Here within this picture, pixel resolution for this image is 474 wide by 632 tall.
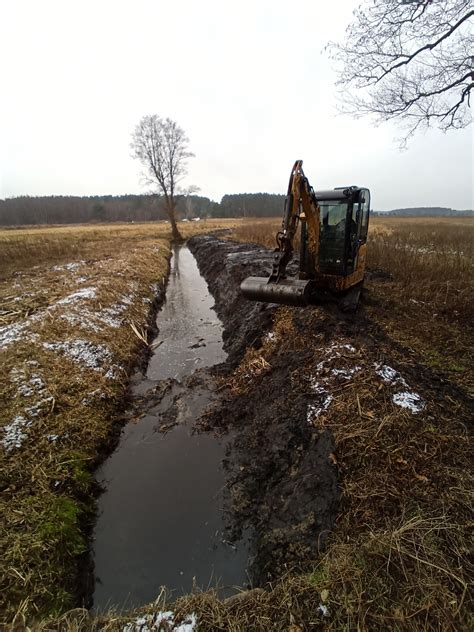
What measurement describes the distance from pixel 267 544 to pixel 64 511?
2425 millimetres

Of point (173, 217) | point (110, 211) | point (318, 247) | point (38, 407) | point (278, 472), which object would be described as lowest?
point (278, 472)

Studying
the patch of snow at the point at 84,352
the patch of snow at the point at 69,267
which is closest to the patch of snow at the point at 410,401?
the patch of snow at the point at 84,352

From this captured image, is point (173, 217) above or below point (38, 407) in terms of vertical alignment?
above

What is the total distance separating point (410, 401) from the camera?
3883 millimetres

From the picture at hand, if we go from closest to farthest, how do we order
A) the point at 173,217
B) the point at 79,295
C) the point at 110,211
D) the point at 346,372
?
the point at 346,372, the point at 79,295, the point at 173,217, the point at 110,211

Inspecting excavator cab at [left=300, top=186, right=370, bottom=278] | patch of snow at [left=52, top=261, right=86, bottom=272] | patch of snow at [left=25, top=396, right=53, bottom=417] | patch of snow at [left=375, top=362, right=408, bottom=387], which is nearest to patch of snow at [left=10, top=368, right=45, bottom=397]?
patch of snow at [left=25, top=396, right=53, bottom=417]

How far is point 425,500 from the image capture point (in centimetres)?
291

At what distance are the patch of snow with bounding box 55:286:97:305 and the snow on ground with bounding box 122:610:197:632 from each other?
792 centimetres

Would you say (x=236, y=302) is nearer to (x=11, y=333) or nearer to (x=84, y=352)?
(x=84, y=352)

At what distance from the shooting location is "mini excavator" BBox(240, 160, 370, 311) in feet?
18.9

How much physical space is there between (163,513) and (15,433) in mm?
2438

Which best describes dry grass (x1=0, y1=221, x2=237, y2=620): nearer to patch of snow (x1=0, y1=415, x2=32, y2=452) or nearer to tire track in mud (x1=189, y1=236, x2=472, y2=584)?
patch of snow (x1=0, y1=415, x2=32, y2=452)

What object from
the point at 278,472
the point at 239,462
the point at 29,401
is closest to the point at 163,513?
the point at 239,462

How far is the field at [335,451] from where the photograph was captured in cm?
239
